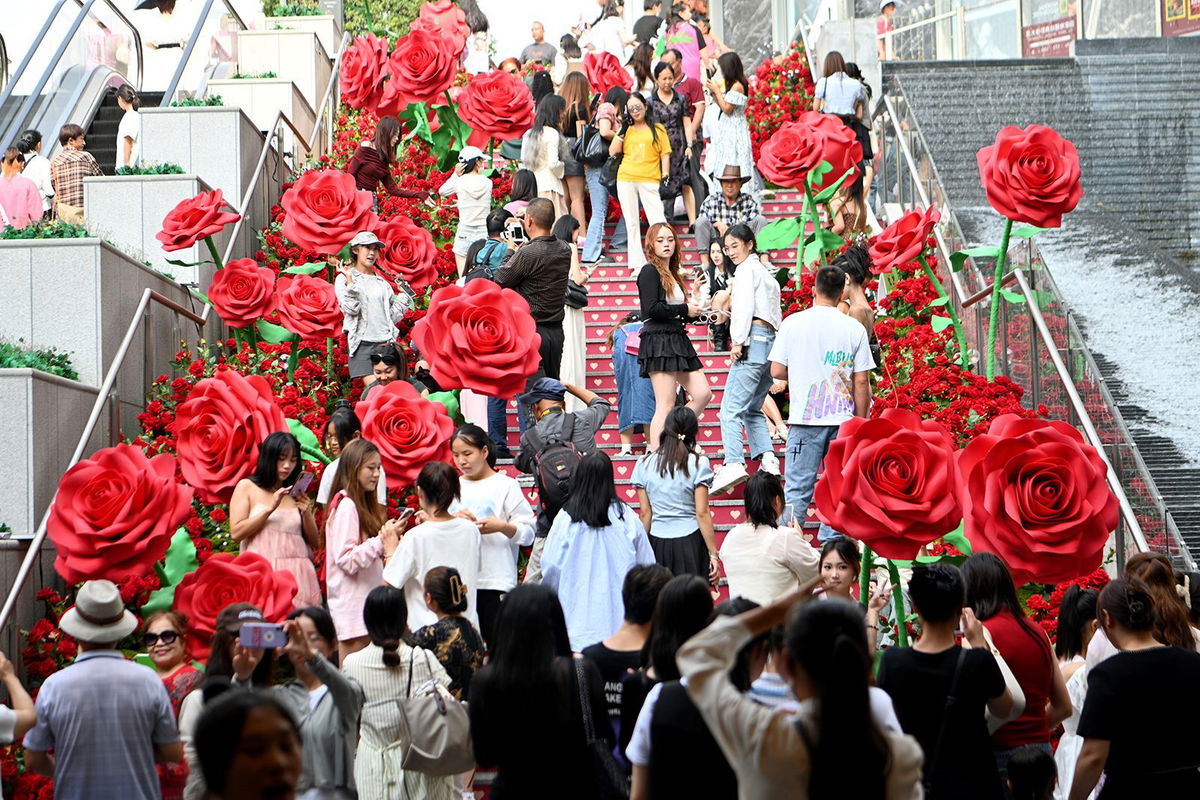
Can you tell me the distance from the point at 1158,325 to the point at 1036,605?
15.8 feet

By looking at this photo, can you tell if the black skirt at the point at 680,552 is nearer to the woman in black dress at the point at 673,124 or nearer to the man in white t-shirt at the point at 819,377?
the man in white t-shirt at the point at 819,377

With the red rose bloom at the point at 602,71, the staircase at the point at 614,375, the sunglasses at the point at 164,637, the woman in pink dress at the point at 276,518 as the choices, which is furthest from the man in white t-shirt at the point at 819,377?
the red rose bloom at the point at 602,71

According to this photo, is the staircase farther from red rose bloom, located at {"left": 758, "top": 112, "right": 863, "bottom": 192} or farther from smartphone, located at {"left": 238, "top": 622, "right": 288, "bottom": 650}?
smartphone, located at {"left": 238, "top": 622, "right": 288, "bottom": 650}

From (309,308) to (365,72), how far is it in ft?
18.9

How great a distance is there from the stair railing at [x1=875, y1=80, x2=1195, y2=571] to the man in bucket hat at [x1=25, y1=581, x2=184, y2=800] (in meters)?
5.06

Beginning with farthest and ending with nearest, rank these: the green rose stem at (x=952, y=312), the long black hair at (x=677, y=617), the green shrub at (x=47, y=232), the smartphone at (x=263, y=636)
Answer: the green rose stem at (x=952, y=312) < the green shrub at (x=47, y=232) < the long black hair at (x=677, y=617) < the smartphone at (x=263, y=636)

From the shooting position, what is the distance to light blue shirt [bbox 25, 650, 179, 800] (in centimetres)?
563

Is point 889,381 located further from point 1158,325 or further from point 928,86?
point 928,86

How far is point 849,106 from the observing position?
1730 centimetres

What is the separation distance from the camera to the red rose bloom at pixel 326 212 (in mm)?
11609

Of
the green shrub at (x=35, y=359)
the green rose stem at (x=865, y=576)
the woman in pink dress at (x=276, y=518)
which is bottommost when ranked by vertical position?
the green rose stem at (x=865, y=576)

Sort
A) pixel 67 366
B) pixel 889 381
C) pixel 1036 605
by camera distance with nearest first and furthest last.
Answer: pixel 1036 605 < pixel 67 366 < pixel 889 381

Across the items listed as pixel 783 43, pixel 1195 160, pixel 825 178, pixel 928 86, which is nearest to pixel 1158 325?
pixel 825 178

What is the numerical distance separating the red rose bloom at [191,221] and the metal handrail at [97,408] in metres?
0.41
